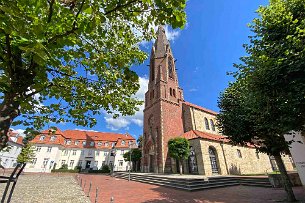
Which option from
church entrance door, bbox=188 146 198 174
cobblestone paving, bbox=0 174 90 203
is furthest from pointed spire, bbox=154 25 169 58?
cobblestone paving, bbox=0 174 90 203

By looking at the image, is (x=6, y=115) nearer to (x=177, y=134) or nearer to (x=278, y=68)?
(x=278, y=68)

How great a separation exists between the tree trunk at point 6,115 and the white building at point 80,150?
151ft

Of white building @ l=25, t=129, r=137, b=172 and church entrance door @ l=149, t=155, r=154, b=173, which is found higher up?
white building @ l=25, t=129, r=137, b=172

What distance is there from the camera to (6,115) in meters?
2.90

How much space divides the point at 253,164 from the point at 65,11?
1363 inches

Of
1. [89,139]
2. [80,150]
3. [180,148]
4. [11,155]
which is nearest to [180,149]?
[180,148]

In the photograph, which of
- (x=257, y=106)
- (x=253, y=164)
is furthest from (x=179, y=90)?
(x=257, y=106)

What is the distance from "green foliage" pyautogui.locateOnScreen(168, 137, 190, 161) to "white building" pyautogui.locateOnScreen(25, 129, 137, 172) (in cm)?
2670

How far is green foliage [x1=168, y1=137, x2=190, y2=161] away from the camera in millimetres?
22391

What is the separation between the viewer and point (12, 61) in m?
2.88

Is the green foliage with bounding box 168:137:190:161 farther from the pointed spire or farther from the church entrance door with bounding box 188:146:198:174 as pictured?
the pointed spire

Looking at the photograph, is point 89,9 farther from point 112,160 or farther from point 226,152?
point 112,160

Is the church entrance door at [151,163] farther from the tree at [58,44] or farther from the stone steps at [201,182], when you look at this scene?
the tree at [58,44]

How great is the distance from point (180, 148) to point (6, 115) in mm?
21538
